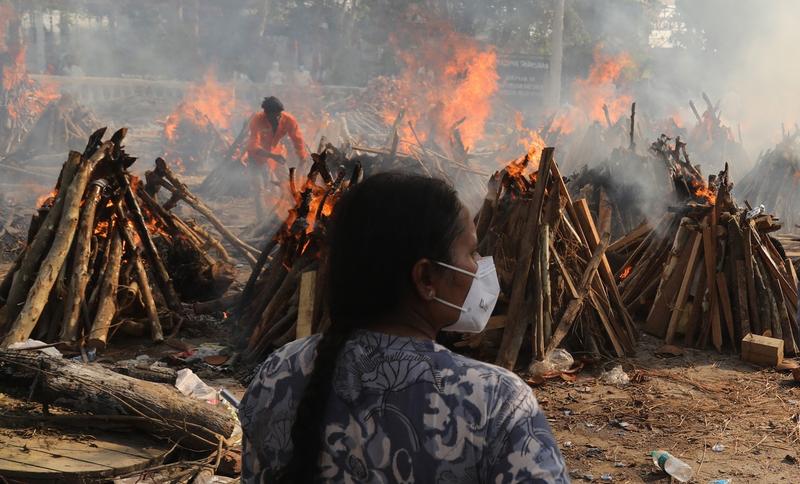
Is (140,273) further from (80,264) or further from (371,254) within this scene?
(371,254)

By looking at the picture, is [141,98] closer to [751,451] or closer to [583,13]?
[583,13]

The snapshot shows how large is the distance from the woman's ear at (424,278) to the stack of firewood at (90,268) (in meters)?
5.53

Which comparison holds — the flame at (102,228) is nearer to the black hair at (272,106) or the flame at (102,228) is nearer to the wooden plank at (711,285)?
the wooden plank at (711,285)

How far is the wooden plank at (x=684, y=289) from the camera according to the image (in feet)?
25.6

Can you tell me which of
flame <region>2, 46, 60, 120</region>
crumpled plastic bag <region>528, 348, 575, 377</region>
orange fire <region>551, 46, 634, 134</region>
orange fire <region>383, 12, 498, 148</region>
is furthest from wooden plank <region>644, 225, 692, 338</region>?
orange fire <region>551, 46, 634, 134</region>

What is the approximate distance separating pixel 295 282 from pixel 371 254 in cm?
550

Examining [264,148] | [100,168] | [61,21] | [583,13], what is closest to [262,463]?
[100,168]

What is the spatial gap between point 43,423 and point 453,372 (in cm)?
337

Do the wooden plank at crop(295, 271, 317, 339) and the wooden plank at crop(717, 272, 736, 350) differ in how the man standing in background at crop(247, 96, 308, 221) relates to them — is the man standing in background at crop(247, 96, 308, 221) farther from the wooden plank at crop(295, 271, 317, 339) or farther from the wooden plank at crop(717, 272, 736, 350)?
the wooden plank at crop(717, 272, 736, 350)

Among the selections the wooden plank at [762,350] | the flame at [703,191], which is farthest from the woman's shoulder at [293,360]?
the flame at [703,191]

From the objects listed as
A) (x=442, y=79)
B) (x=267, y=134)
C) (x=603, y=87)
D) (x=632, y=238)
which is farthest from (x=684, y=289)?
(x=603, y=87)

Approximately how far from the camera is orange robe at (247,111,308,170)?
42.9 feet

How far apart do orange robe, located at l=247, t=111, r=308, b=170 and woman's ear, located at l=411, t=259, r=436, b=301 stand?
1145cm

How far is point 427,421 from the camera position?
61.2 inches
